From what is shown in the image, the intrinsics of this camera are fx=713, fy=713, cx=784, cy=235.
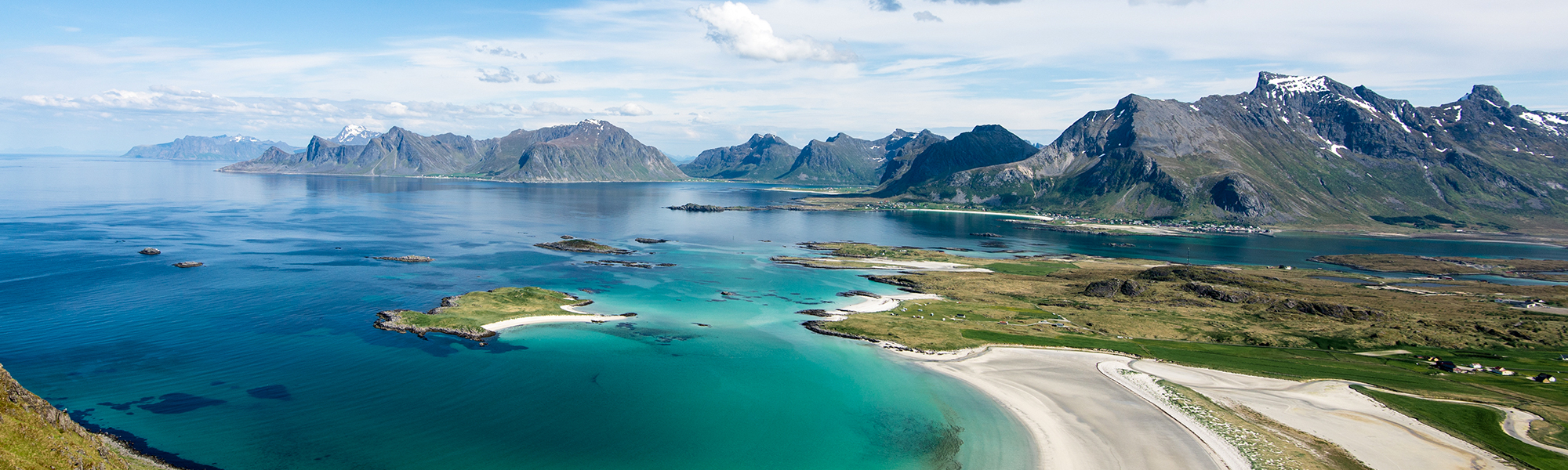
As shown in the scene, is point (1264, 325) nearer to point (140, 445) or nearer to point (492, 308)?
point (492, 308)

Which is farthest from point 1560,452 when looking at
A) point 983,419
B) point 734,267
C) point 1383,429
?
point 734,267

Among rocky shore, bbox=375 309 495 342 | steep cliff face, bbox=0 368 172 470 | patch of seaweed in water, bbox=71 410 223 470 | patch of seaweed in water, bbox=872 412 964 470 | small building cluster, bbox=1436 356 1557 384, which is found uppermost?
steep cliff face, bbox=0 368 172 470

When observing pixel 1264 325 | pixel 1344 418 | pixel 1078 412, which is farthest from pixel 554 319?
pixel 1264 325

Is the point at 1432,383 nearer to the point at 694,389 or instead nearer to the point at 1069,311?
the point at 1069,311

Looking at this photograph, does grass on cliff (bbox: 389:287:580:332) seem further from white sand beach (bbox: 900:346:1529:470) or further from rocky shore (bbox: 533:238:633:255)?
rocky shore (bbox: 533:238:633:255)

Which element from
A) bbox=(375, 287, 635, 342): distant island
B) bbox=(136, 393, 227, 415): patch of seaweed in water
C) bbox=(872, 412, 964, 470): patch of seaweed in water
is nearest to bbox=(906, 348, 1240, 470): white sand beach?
bbox=(872, 412, 964, 470): patch of seaweed in water

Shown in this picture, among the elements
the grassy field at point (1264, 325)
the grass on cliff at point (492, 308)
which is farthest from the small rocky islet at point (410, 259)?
the grassy field at point (1264, 325)

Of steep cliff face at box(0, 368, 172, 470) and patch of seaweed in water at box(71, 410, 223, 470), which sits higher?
steep cliff face at box(0, 368, 172, 470)
